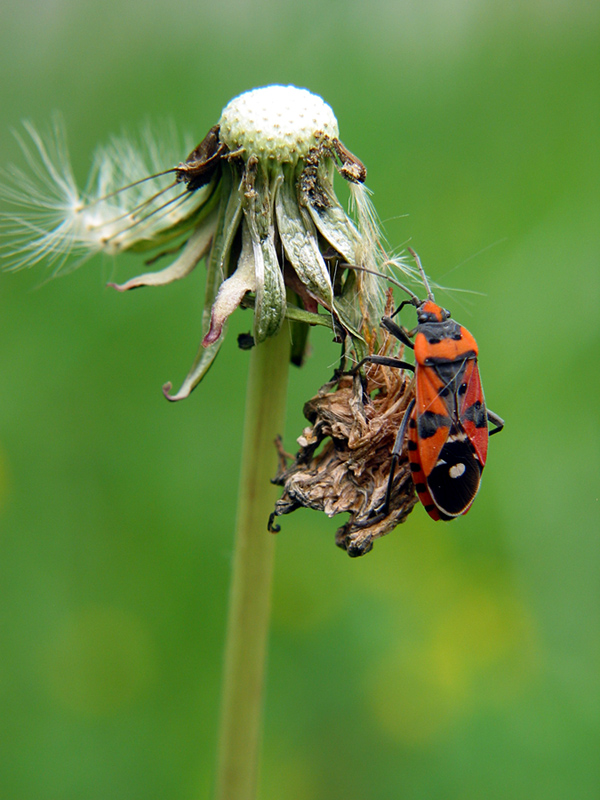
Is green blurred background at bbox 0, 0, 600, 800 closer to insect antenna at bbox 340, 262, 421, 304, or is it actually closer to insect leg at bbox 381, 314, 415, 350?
insect antenna at bbox 340, 262, 421, 304

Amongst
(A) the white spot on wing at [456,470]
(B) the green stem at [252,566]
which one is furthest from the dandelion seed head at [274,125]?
(A) the white spot on wing at [456,470]

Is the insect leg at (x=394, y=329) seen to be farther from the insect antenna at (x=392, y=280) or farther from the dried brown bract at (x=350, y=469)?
the dried brown bract at (x=350, y=469)

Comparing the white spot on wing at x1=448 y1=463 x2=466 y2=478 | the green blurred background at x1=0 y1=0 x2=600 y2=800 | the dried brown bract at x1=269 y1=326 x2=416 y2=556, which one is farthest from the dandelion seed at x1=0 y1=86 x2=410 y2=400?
the green blurred background at x1=0 y1=0 x2=600 y2=800

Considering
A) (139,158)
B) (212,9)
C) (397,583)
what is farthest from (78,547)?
(212,9)

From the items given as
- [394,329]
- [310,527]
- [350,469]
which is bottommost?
[350,469]

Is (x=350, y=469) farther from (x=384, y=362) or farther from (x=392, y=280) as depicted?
(x=392, y=280)

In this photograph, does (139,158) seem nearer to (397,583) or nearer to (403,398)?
(403,398)

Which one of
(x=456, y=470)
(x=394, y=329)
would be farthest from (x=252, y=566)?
(x=394, y=329)
